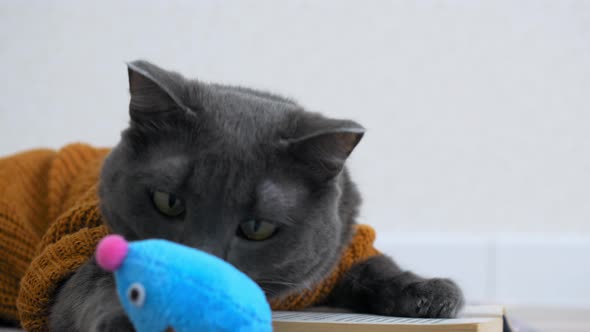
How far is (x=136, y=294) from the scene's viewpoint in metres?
0.63

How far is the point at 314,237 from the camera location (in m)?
0.98

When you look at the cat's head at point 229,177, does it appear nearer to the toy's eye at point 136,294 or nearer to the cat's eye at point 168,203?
A: the cat's eye at point 168,203

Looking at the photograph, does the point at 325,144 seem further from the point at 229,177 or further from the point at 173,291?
the point at 173,291

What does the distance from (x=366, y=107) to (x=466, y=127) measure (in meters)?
0.39

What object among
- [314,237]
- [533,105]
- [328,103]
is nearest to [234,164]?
[314,237]

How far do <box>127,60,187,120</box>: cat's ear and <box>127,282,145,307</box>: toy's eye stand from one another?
0.34 metres

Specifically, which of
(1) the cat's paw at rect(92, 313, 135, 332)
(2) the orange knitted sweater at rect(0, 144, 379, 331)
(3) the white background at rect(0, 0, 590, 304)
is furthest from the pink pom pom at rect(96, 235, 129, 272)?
(3) the white background at rect(0, 0, 590, 304)

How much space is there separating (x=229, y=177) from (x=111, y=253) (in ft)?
0.85

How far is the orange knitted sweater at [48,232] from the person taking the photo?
3.45ft

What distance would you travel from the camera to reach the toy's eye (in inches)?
24.6

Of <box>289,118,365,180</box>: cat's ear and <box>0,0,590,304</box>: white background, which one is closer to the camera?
<box>289,118,365,180</box>: cat's ear

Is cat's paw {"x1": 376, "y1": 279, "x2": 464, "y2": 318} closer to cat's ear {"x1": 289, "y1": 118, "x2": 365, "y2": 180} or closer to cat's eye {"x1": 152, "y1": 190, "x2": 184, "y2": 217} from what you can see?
cat's ear {"x1": 289, "y1": 118, "x2": 365, "y2": 180}

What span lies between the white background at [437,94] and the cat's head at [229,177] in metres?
1.54

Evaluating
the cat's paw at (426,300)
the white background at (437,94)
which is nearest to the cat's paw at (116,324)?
the cat's paw at (426,300)
